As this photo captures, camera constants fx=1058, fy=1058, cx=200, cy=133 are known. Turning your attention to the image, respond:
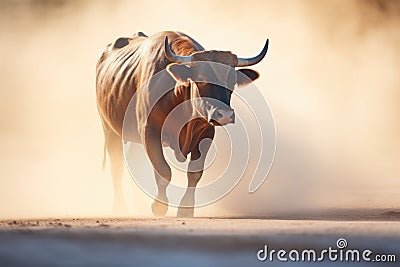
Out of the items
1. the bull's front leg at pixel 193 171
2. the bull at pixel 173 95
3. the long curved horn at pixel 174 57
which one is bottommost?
→ the bull's front leg at pixel 193 171

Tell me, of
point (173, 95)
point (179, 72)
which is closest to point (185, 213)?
point (173, 95)

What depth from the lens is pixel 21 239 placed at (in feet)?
21.1

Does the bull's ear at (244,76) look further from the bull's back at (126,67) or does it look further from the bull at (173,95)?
the bull's back at (126,67)

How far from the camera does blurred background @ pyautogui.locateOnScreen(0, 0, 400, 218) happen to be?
977 cm

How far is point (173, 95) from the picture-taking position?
311 inches

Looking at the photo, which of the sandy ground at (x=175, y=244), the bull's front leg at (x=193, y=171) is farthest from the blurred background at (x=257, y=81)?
the sandy ground at (x=175, y=244)

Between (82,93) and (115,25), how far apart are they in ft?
2.47

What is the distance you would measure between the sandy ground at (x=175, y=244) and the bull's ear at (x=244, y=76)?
1.61 m

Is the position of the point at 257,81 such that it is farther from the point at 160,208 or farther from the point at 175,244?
the point at 175,244

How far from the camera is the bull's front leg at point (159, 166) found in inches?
310

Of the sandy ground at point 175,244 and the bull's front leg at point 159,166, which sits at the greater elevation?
the bull's front leg at point 159,166

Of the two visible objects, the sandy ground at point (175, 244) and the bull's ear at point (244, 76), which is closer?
the sandy ground at point (175, 244)

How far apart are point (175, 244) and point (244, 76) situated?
197cm

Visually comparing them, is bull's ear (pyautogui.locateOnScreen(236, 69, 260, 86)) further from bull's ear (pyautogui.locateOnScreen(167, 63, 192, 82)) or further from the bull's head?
bull's ear (pyautogui.locateOnScreen(167, 63, 192, 82))
